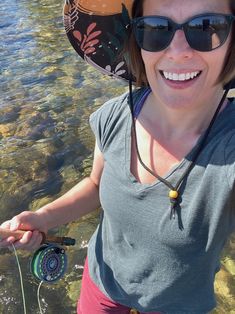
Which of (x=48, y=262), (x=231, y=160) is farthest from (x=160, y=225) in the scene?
(x=48, y=262)

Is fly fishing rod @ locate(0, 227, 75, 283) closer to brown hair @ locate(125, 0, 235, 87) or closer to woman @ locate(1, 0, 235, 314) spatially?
woman @ locate(1, 0, 235, 314)

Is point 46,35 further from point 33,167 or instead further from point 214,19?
point 214,19

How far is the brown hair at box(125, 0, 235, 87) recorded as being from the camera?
1.94m

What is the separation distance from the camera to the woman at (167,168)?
188 cm

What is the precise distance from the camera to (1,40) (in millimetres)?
10898

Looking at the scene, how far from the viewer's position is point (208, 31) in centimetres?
186

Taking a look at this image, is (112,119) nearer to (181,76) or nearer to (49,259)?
(181,76)

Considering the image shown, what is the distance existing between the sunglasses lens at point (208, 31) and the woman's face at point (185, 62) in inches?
1.0

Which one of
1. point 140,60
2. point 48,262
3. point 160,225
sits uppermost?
point 140,60

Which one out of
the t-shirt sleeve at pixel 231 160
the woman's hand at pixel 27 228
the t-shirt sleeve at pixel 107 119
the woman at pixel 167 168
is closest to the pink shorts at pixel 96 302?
the woman at pixel 167 168

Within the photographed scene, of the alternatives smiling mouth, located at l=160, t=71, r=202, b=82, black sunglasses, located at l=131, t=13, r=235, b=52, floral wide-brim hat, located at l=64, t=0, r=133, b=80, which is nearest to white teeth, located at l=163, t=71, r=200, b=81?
smiling mouth, located at l=160, t=71, r=202, b=82

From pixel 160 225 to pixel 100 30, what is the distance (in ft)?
3.83

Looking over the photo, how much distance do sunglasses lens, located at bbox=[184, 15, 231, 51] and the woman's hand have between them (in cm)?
124

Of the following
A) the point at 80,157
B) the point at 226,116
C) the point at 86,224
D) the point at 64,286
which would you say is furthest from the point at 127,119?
the point at 80,157
